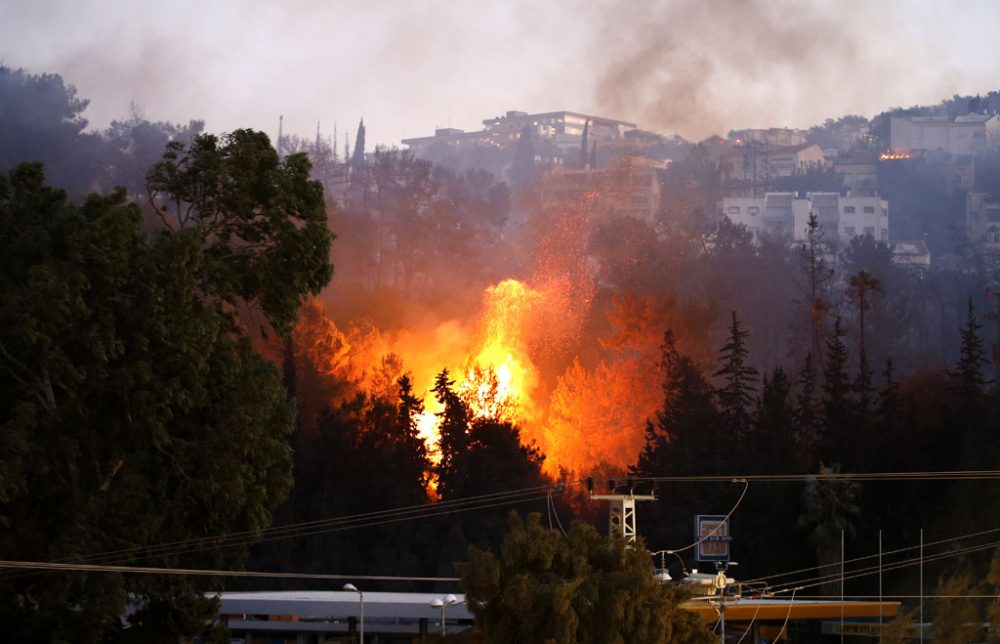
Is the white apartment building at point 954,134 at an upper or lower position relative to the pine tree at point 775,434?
upper

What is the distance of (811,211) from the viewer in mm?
172625

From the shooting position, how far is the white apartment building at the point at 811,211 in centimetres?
16938

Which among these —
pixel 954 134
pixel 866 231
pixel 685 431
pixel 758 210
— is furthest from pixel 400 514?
pixel 954 134

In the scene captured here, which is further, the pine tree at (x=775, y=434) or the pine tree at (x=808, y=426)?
the pine tree at (x=808, y=426)

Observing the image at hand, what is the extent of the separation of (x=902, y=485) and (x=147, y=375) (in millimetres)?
47798

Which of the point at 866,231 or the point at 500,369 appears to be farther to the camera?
the point at 866,231

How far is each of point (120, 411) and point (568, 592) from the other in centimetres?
1443

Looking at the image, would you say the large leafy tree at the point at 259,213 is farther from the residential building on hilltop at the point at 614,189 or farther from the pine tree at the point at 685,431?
the residential building on hilltop at the point at 614,189

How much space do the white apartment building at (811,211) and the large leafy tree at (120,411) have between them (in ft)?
410

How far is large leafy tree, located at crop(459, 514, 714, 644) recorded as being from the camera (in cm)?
3694

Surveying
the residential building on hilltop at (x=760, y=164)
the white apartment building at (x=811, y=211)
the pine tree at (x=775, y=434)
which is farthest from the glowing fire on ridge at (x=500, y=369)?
the residential building on hilltop at (x=760, y=164)

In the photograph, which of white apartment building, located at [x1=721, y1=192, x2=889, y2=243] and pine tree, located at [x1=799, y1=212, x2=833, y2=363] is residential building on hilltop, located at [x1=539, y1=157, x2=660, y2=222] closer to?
white apartment building, located at [x1=721, y1=192, x2=889, y2=243]

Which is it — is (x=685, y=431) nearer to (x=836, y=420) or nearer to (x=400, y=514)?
(x=836, y=420)

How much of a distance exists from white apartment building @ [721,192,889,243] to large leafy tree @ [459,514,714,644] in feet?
426
